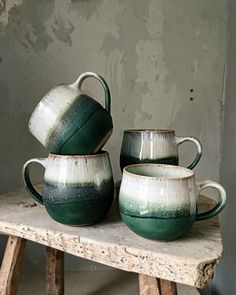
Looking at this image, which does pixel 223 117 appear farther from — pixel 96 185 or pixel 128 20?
pixel 96 185

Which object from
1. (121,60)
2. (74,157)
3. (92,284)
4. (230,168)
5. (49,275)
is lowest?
(92,284)

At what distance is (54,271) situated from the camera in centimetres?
74

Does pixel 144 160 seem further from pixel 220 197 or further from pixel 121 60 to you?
pixel 121 60

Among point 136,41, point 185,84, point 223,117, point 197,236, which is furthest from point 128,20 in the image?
point 197,236

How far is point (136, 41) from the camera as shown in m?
0.91

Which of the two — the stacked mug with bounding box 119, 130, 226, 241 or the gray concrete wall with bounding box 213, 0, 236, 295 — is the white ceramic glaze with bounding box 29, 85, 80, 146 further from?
the gray concrete wall with bounding box 213, 0, 236, 295

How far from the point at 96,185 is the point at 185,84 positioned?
539 mm

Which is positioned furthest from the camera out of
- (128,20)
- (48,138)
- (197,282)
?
(128,20)

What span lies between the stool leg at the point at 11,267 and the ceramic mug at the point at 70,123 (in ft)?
0.60

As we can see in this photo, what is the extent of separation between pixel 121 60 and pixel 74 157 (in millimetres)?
506

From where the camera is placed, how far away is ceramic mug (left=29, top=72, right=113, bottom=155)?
1.62ft

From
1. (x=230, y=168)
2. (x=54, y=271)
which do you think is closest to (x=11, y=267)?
(x=54, y=271)

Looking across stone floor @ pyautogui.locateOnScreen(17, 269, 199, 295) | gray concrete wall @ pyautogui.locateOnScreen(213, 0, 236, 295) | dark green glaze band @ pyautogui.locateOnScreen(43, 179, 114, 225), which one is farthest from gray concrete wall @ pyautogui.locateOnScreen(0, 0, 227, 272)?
dark green glaze band @ pyautogui.locateOnScreen(43, 179, 114, 225)

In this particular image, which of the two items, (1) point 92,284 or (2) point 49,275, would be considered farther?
(1) point 92,284
